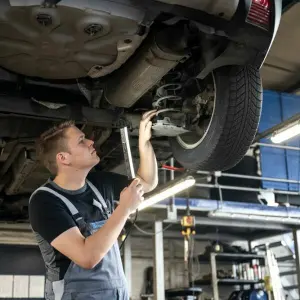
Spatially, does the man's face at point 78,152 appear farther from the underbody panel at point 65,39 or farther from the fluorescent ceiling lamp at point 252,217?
the fluorescent ceiling lamp at point 252,217

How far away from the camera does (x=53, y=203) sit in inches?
73.4

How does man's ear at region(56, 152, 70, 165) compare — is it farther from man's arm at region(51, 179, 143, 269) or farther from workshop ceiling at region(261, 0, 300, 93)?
workshop ceiling at region(261, 0, 300, 93)

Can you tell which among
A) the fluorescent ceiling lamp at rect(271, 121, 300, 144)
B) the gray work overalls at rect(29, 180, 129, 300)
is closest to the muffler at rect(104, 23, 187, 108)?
the gray work overalls at rect(29, 180, 129, 300)

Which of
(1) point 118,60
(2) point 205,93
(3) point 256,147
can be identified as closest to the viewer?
(1) point 118,60

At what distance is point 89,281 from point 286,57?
5248 millimetres

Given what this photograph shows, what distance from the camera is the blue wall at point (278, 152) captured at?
275 inches

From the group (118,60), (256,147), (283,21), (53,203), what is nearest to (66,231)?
(53,203)

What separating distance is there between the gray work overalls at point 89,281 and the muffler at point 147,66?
75cm

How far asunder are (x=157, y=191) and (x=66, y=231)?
11.5 ft

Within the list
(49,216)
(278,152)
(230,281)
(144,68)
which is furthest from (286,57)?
(49,216)

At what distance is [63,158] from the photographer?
2062mm

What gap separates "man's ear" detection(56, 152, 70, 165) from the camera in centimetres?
205

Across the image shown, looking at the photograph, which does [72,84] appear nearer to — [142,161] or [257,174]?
[142,161]

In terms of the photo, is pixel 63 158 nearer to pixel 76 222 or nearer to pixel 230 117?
pixel 76 222
